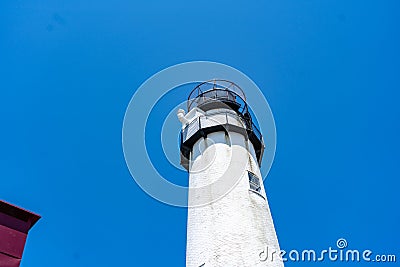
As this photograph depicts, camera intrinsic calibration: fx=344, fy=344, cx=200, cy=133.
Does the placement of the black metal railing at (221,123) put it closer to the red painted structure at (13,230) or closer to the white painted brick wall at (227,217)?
the white painted brick wall at (227,217)

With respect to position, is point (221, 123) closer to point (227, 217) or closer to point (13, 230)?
point (227, 217)

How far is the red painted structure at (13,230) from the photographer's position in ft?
18.9

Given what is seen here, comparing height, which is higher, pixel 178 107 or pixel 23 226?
pixel 178 107

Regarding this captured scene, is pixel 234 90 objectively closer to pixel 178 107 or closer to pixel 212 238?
pixel 178 107

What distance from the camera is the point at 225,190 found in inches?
414

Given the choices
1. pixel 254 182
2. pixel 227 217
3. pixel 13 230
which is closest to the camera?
pixel 13 230

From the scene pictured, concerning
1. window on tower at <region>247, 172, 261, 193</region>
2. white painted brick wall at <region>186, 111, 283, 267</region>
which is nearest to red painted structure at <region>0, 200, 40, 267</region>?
white painted brick wall at <region>186, 111, 283, 267</region>

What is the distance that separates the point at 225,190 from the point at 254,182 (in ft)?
3.83

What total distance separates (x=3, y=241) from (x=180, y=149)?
849 cm

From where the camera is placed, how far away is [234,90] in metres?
16.7

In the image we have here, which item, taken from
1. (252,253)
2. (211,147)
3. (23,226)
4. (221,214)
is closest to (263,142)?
(211,147)

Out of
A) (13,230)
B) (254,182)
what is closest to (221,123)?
(254,182)

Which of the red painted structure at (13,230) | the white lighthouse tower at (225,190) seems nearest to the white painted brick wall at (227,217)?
the white lighthouse tower at (225,190)

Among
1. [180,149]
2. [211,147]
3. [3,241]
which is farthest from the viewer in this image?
[180,149]
